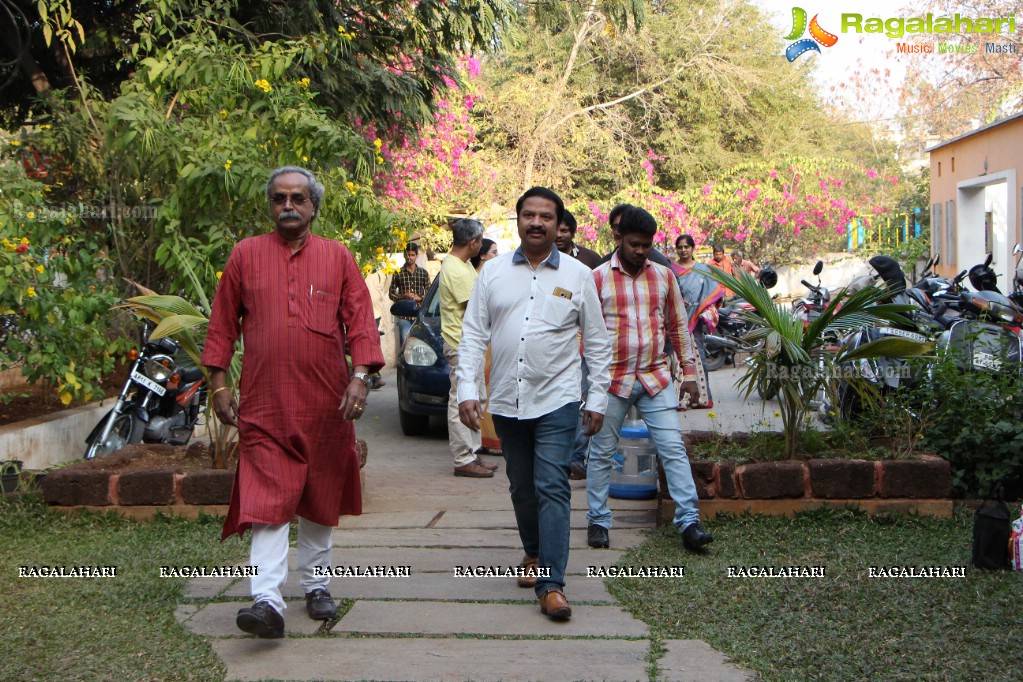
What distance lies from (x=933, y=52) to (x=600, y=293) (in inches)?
984

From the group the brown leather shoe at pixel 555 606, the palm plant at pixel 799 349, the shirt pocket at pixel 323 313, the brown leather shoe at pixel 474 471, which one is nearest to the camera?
the shirt pocket at pixel 323 313

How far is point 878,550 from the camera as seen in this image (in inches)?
228

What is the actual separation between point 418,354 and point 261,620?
245 inches

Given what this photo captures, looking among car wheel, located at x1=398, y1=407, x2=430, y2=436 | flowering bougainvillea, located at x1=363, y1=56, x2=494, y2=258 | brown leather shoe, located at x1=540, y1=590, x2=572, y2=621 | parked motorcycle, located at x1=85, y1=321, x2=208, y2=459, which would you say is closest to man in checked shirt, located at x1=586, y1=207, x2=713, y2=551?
brown leather shoe, located at x1=540, y1=590, x2=572, y2=621

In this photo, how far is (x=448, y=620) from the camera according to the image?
4922 millimetres

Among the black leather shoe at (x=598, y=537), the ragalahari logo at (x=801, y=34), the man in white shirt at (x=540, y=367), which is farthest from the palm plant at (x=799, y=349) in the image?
the ragalahari logo at (x=801, y=34)

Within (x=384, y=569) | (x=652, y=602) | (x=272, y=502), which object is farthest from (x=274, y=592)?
(x=652, y=602)

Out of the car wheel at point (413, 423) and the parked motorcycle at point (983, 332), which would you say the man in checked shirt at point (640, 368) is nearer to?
the parked motorcycle at point (983, 332)

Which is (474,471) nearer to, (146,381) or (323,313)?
(146,381)

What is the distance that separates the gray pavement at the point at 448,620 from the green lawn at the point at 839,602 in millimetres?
196

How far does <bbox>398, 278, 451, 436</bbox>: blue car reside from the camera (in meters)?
10.4

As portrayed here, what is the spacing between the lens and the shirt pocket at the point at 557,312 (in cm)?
507

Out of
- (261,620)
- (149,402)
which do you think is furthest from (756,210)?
(261,620)

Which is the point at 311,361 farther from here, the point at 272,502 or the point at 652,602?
the point at 652,602
